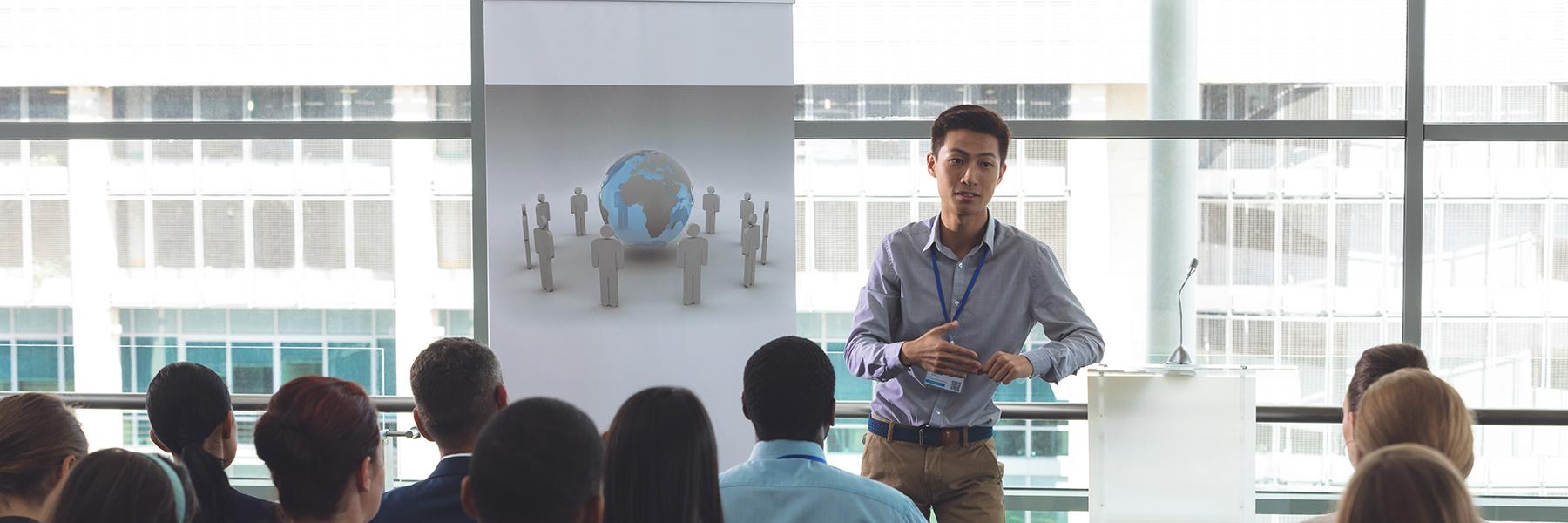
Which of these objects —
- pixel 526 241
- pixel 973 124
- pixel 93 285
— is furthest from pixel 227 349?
pixel 973 124

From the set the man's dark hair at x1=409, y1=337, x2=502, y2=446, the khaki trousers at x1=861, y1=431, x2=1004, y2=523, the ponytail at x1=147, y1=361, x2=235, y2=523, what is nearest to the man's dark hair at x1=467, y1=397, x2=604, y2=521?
the man's dark hair at x1=409, y1=337, x2=502, y2=446

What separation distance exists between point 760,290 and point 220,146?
2104mm

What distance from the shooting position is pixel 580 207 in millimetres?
3504

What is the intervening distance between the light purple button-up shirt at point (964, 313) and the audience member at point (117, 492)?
166 centimetres

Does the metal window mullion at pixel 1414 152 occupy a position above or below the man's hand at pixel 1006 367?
above

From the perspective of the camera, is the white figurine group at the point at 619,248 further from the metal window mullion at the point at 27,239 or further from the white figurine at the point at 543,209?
the metal window mullion at the point at 27,239

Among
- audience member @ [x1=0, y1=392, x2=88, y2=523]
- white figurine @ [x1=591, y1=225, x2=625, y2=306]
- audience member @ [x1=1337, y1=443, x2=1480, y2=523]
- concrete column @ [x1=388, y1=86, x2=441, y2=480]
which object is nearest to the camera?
audience member @ [x1=1337, y1=443, x2=1480, y2=523]

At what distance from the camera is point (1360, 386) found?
2348 millimetres

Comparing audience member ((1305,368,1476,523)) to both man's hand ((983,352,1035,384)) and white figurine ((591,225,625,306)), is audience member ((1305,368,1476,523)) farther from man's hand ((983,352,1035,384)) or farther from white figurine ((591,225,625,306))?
white figurine ((591,225,625,306))

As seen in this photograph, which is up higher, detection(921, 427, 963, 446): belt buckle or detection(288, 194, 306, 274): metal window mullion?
detection(288, 194, 306, 274): metal window mullion

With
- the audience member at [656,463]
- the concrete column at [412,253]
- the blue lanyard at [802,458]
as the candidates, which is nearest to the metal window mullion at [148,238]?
the concrete column at [412,253]

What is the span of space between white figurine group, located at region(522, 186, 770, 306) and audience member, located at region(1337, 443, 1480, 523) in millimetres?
2371

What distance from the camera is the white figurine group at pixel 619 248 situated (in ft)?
11.3

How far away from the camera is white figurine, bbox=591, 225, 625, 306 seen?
3.45 m
